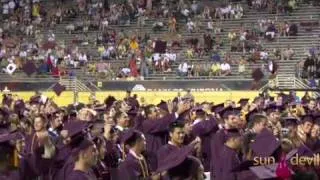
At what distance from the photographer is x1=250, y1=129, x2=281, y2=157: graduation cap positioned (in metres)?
7.65

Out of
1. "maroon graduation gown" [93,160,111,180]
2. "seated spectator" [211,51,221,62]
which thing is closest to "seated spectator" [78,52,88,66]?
"seated spectator" [211,51,221,62]

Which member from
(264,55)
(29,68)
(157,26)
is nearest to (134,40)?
(157,26)

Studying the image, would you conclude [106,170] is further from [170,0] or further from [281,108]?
[170,0]

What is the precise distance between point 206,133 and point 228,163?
3.04 metres

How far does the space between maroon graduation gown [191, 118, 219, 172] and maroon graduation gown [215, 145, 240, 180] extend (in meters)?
2.34

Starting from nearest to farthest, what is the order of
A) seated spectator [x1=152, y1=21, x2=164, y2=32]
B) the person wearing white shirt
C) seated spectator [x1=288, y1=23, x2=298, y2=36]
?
the person wearing white shirt → seated spectator [x1=288, y1=23, x2=298, y2=36] → seated spectator [x1=152, y1=21, x2=164, y2=32]

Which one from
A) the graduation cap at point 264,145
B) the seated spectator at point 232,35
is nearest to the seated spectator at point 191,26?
the seated spectator at point 232,35

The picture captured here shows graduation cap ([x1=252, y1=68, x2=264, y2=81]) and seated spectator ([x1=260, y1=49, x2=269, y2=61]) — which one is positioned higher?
seated spectator ([x1=260, y1=49, x2=269, y2=61])

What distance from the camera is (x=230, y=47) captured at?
32219 millimetres

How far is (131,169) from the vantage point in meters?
7.11

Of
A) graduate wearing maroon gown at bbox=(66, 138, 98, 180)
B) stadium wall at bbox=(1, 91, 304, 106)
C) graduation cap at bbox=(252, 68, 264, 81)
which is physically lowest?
stadium wall at bbox=(1, 91, 304, 106)

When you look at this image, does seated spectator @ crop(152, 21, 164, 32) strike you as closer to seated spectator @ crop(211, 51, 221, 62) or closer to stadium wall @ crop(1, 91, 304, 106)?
seated spectator @ crop(211, 51, 221, 62)

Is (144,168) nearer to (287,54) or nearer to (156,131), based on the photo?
(156,131)

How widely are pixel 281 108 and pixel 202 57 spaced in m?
16.9
